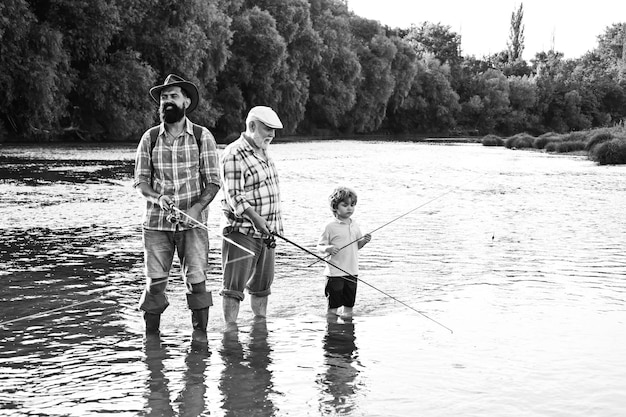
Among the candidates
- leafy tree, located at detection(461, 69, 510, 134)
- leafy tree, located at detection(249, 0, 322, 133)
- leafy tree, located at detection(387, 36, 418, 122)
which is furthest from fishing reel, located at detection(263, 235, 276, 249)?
leafy tree, located at detection(461, 69, 510, 134)

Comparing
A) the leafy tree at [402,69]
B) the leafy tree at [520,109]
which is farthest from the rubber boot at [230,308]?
the leafy tree at [520,109]

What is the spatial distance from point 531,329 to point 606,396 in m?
1.69

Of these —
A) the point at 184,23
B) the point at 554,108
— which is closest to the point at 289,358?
the point at 184,23

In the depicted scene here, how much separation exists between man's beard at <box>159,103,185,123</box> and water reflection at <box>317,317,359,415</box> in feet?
6.63

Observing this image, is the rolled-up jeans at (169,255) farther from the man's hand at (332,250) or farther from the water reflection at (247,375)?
the man's hand at (332,250)

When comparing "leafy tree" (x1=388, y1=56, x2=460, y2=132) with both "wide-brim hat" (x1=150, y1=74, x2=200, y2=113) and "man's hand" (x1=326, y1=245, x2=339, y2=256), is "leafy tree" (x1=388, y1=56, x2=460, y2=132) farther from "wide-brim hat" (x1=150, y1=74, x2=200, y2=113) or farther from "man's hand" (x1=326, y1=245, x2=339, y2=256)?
"wide-brim hat" (x1=150, y1=74, x2=200, y2=113)

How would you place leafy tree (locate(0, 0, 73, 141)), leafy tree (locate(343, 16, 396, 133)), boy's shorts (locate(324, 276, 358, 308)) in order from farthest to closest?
leafy tree (locate(343, 16, 396, 133)) < leafy tree (locate(0, 0, 73, 141)) < boy's shorts (locate(324, 276, 358, 308))

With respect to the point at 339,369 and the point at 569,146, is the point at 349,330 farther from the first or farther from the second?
the point at 569,146

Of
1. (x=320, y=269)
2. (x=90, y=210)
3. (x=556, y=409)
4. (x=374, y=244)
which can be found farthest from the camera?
(x=90, y=210)

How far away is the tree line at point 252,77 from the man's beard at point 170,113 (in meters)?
34.5

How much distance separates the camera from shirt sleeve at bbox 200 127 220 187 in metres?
6.16

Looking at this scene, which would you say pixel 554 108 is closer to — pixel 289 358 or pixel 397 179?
pixel 397 179

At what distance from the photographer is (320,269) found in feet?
32.9

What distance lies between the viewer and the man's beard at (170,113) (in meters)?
6.06
